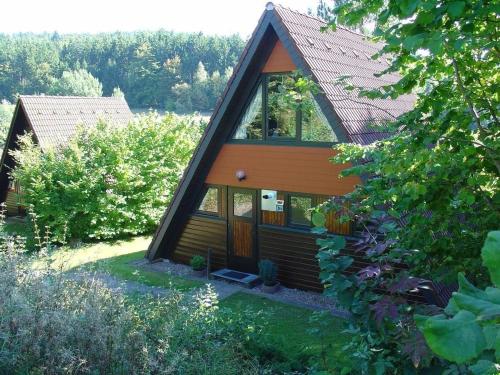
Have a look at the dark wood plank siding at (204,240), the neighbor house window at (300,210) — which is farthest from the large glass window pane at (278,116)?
the dark wood plank siding at (204,240)

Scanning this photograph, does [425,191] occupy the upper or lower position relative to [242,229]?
upper

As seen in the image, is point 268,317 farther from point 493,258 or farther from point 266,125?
point 493,258

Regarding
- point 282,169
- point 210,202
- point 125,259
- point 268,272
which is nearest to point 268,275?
point 268,272

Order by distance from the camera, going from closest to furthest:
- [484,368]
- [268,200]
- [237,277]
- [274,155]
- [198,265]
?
[484,368], [274,155], [268,200], [237,277], [198,265]

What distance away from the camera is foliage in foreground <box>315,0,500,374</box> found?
9.64 ft

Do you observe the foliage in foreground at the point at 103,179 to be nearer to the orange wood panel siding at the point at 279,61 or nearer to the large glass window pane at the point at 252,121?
the large glass window pane at the point at 252,121

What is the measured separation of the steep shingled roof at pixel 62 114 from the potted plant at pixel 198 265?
752 cm

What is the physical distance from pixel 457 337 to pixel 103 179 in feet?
49.4

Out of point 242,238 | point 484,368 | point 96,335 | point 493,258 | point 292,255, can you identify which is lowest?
point 292,255

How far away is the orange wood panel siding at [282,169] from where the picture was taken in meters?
9.19

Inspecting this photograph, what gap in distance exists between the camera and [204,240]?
11.3m

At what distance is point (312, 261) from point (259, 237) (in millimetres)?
1428

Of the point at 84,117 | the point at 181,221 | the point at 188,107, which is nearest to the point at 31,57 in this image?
the point at 188,107

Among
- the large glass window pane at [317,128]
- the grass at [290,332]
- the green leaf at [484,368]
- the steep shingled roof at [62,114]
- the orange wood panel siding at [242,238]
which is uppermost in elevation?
the steep shingled roof at [62,114]
